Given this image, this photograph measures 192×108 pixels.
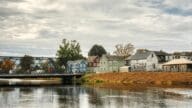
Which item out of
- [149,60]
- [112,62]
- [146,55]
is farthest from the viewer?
[112,62]

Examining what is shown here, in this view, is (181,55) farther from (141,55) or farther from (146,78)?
(146,78)

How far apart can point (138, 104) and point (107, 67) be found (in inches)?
4790

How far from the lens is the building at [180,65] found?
122125 mm

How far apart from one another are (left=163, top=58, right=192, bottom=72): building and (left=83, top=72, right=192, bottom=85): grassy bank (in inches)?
353

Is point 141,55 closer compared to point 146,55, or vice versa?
point 146,55

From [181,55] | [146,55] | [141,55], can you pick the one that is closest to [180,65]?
[146,55]

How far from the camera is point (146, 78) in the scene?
11688 cm

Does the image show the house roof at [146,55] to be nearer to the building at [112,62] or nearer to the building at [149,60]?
the building at [149,60]

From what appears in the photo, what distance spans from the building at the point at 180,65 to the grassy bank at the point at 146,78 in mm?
8961

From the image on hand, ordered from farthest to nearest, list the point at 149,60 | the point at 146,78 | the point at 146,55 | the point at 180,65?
the point at 146,55 → the point at 149,60 → the point at 180,65 → the point at 146,78

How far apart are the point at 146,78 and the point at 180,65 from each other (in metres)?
17.5

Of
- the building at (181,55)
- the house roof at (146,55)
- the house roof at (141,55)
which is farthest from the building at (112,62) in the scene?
the building at (181,55)

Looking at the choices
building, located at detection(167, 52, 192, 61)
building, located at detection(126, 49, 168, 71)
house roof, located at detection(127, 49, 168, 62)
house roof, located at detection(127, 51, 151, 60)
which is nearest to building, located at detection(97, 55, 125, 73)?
house roof, located at detection(127, 51, 151, 60)

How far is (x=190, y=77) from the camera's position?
353 feet
